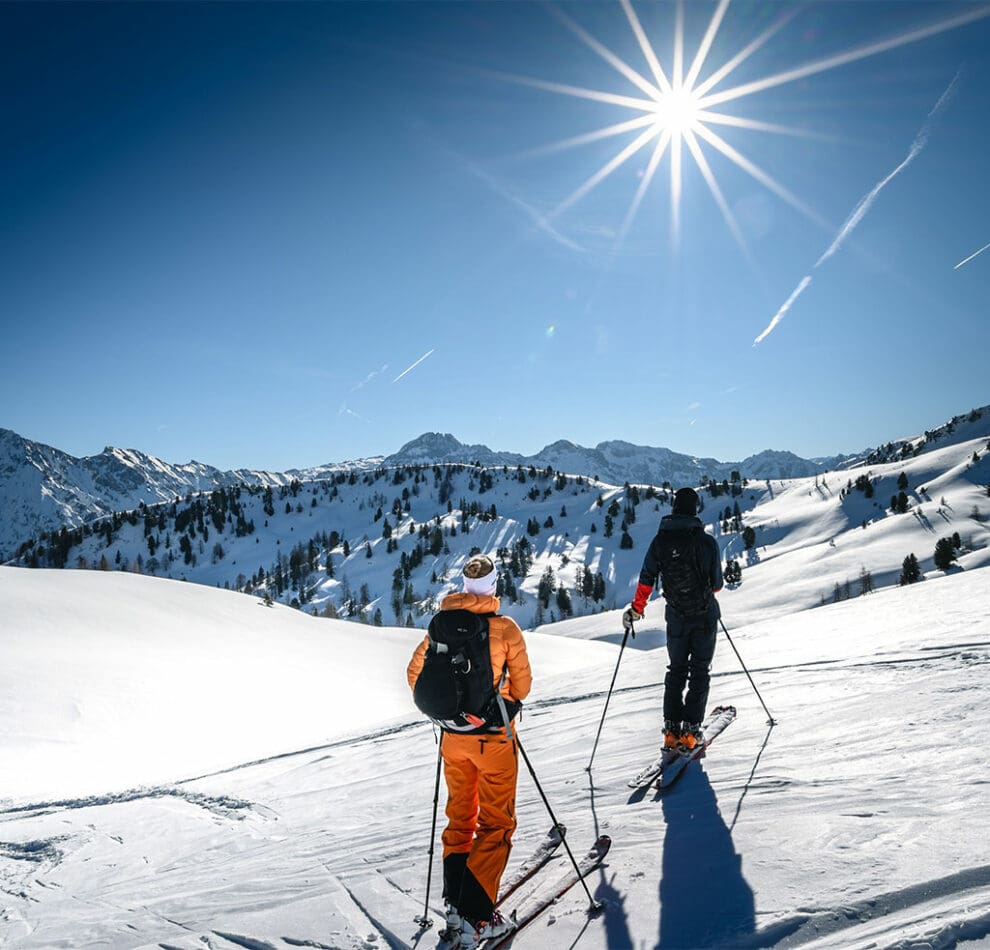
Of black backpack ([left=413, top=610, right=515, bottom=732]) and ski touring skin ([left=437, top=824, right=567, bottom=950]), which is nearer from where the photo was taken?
ski touring skin ([left=437, top=824, right=567, bottom=950])

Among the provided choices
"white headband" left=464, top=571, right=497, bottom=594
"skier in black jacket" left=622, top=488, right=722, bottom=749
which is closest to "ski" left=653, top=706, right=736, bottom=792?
"skier in black jacket" left=622, top=488, right=722, bottom=749

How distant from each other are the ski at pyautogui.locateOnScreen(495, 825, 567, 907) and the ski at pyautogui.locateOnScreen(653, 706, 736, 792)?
4.61 feet

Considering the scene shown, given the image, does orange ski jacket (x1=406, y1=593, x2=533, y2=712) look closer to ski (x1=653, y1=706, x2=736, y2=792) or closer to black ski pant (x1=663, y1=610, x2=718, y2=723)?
ski (x1=653, y1=706, x2=736, y2=792)

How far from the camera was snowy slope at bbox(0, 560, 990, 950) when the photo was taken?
12.2ft

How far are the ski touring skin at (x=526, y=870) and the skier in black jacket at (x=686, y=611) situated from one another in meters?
2.22

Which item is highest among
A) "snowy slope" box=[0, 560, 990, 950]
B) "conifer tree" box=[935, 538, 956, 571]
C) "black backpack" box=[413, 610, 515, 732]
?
"black backpack" box=[413, 610, 515, 732]

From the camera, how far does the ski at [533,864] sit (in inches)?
178

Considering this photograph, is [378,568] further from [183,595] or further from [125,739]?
[125,739]

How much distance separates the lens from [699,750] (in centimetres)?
657

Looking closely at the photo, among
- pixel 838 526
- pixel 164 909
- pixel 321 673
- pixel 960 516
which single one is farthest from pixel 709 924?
pixel 838 526

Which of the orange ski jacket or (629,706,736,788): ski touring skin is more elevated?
the orange ski jacket

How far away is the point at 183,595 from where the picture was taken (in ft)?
101

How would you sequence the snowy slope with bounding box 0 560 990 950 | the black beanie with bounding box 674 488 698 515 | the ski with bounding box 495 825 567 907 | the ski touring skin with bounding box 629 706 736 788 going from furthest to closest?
the black beanie with bounding box 674 488 698 515 → the ski touring skin with bounding box 629 706 736 788 → the ski with bounding box 495 825 567 907 → the snowy slope with bounding box 0 560 990 950

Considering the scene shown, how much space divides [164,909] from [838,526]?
155 m
